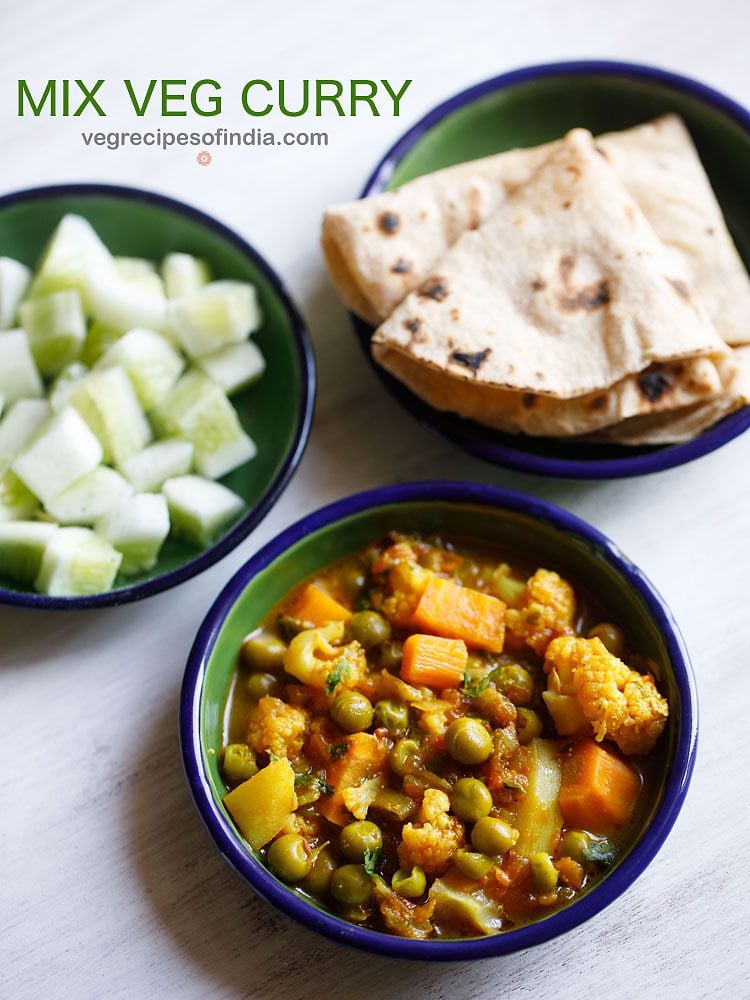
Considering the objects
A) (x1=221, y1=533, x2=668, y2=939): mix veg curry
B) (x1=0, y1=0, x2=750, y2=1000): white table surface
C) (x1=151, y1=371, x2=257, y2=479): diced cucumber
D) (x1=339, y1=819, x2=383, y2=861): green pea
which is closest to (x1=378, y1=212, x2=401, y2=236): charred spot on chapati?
(x1=0, y1=0, x2=750, y2=1000): white table surface

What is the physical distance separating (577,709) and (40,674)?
5.18 ft

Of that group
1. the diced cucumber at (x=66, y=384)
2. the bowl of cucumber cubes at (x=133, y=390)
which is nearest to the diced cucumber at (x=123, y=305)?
the bowl of cucumber cubes at (x=133, y=390)

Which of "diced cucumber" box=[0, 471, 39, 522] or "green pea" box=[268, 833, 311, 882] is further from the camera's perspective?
"diced cucumber" box=[0, 471, 39, 522]

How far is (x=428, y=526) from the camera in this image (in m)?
3.20

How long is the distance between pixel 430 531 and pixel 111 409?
104cm

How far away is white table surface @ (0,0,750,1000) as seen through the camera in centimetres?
291

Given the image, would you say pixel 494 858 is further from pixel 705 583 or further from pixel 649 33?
pixel 649 33

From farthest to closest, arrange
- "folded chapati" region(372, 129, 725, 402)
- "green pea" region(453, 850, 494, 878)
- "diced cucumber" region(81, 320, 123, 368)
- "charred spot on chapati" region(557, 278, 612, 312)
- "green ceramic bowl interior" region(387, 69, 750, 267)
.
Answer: "green ceramic bowl interior" region(387, 69, 750, 267) → "diced cucumber" region(81, 320, 123, 368) → "charred spot on chapati" region(557, 278, 612, 312) → "folded chapati" region(372, 129, 725, 402) → "green pea" region(453, 850, 494, 878)

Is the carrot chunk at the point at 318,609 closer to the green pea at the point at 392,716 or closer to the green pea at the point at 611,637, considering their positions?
the green pea at the point at 392,716

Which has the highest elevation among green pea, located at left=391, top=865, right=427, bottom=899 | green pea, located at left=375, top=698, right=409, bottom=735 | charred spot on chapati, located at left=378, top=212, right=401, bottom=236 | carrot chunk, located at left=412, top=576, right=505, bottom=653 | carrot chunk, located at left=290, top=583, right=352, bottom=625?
charred spot on chapati, located at left=378, top=212, right=401, bottom=236

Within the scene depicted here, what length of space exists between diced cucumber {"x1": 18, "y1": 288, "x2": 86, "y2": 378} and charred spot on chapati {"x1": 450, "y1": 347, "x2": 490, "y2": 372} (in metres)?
1.22

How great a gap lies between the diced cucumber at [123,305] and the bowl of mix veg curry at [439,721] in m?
0.94

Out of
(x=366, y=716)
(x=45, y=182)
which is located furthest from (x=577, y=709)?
(x=45, y=182)

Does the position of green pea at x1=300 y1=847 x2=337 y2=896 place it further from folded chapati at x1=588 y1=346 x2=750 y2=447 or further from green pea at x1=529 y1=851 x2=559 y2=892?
folded chapati at x1=588 y1=346 x2=750 y2=447
